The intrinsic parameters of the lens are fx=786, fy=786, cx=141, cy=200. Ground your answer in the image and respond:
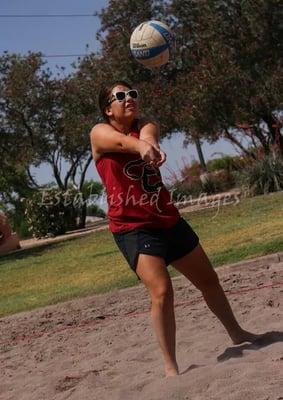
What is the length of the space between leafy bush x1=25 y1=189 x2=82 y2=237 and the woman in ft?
56.6

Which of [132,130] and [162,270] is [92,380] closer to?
[162,270]

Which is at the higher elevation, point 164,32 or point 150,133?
point 164,32

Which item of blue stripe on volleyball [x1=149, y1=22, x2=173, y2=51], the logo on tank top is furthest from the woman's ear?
blue stripe on volleyball [x1=149, y1=22, x2=173, y2=51]

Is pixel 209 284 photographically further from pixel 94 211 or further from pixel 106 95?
pixel 94 211

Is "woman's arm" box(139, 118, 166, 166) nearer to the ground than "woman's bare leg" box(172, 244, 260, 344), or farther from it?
farther from it

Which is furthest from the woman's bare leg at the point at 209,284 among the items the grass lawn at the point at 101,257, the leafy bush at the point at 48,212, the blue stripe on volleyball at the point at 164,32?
the leafy bush at the point at 48,212

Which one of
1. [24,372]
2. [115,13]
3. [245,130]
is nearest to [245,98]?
[245,130]

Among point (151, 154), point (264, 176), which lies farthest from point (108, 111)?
point (264, 176)

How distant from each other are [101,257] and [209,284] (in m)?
7.89

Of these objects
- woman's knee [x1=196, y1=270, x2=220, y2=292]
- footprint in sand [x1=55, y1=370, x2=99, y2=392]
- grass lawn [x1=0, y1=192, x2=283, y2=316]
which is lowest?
footprint in sand [x1=55, y1=370, x2=99, y2=392]

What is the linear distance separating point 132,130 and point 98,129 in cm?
21

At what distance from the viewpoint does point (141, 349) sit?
5.79 metres

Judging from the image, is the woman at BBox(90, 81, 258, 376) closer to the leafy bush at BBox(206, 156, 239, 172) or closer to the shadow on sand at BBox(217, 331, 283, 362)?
the shadow on sand at BBox(217, 331, 283, 362)

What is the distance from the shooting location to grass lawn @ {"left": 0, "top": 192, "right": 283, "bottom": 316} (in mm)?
9148
